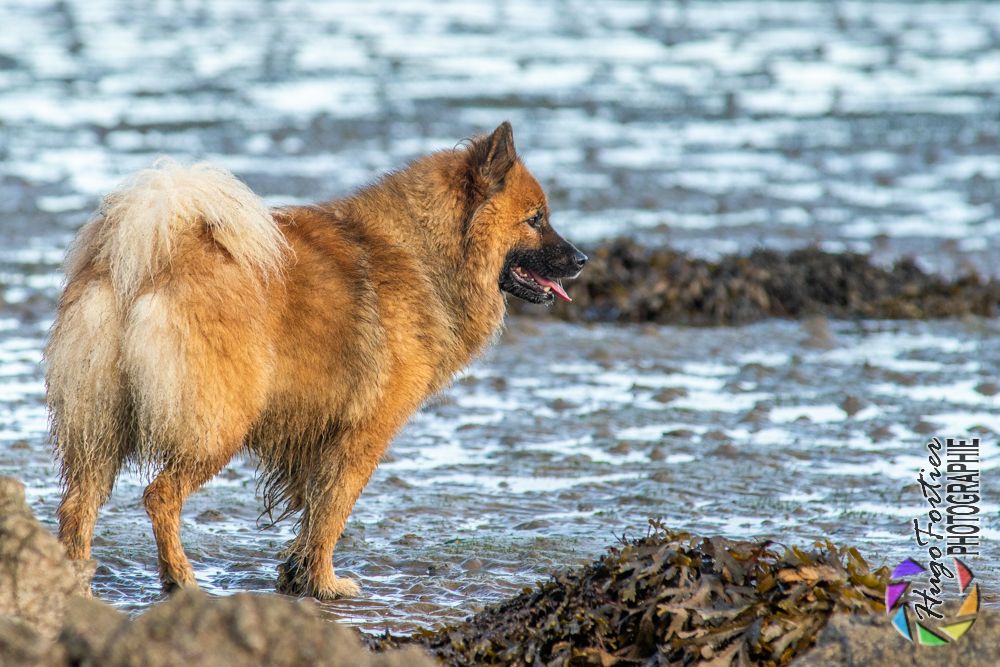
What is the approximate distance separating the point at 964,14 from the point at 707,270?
18757 mm

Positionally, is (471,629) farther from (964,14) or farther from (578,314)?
(964,14)

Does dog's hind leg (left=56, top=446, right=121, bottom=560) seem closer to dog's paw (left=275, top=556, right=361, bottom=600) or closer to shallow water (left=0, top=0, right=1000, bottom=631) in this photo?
shallow water (left=0, top=0, right=1000, bottom=631)

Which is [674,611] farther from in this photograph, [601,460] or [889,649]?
[601,460]

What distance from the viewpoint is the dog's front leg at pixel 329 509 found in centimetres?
533

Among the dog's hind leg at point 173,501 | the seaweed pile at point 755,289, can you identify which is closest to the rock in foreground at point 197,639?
the dog's hind leg at point 173,501

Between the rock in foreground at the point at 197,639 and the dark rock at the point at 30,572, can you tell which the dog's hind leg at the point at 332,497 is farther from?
the rock in foreground at the point at 197,639

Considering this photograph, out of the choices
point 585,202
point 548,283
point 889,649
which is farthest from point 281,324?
point 585,202

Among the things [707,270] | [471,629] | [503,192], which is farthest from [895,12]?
[471,629]

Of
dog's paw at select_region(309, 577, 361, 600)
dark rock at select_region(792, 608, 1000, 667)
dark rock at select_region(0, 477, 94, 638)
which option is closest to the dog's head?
dog's paw at select_region(309, 577, 361, 600)

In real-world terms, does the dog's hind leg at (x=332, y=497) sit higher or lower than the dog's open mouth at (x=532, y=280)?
lower

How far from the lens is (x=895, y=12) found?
26.9 m

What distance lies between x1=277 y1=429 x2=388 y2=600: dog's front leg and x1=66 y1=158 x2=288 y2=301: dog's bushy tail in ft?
2.70

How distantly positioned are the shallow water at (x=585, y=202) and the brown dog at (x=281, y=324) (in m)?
0.46

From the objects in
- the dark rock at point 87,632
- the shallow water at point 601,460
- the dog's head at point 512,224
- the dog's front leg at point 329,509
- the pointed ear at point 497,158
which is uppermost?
the pointed ear at point 497,158
